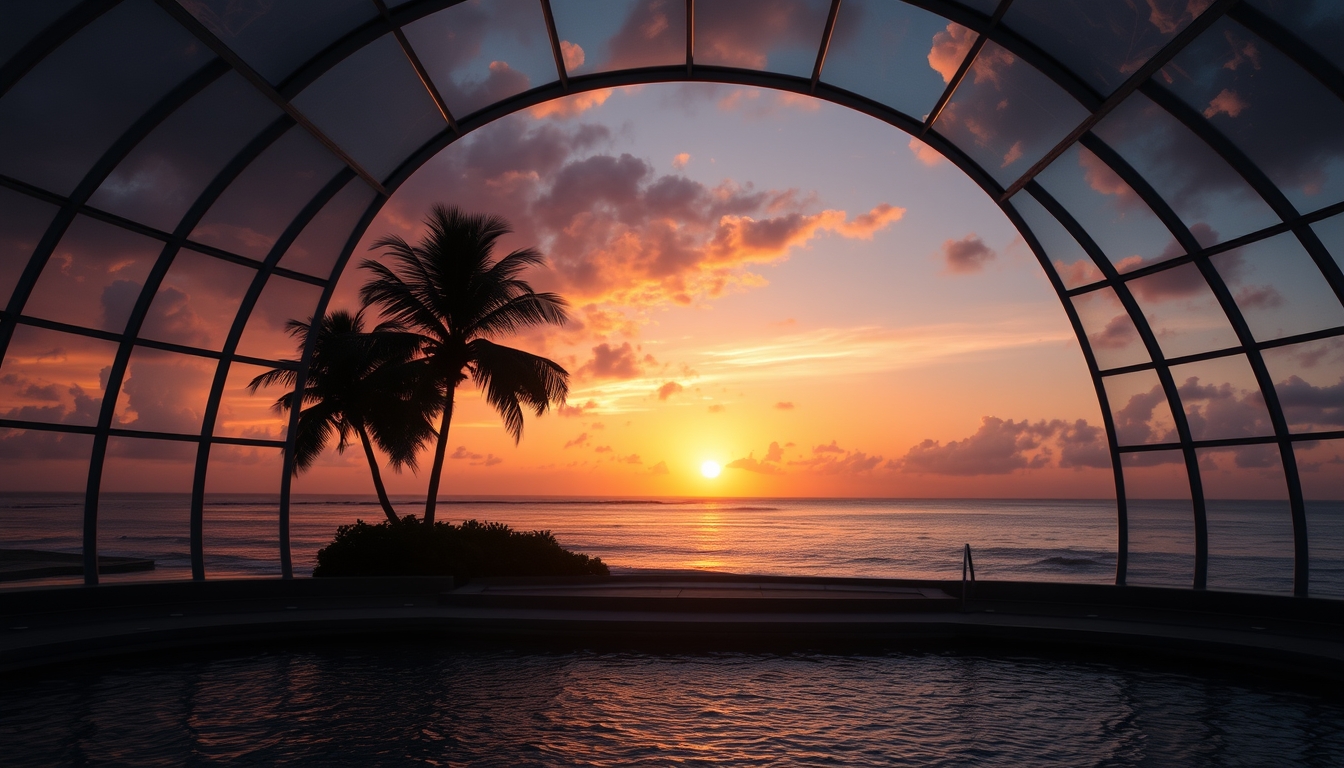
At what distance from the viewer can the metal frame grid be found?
30.5 ft

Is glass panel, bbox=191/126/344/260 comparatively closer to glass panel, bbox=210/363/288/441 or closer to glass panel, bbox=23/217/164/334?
glass panel, bbox=23/217/164/334

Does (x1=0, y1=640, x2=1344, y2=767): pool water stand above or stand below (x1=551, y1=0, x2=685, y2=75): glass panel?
below

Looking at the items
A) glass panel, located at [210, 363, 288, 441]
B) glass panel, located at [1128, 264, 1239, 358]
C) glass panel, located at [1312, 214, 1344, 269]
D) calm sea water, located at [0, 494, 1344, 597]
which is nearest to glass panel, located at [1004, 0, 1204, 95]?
glass panel, located at [1312, 214, 1344, 269]

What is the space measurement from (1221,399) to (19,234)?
16289mm

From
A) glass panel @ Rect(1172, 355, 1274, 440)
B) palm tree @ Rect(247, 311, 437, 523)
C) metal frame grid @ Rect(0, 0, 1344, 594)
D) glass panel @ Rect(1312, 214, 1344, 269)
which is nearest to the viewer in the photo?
metal frame grid @ Rect(0, 0, 1344, 594)

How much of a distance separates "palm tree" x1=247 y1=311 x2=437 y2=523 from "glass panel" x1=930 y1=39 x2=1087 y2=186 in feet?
48.7

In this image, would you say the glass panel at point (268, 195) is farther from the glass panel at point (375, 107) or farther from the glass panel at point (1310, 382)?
the glass panel at point (1310, 382)

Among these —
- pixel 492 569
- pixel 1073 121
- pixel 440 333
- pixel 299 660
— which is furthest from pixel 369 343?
pixel 1073 121

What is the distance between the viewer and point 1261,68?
8.95m

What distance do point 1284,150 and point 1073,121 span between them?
7.65 feet

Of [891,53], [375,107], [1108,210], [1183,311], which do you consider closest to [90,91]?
[375,107]

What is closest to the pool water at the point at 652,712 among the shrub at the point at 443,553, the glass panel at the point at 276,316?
the shrub at the point at 443,553

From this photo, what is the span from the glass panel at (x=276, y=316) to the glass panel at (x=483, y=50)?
160 inches

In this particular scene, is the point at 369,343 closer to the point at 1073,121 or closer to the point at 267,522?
Answer: the point at 1073,121
